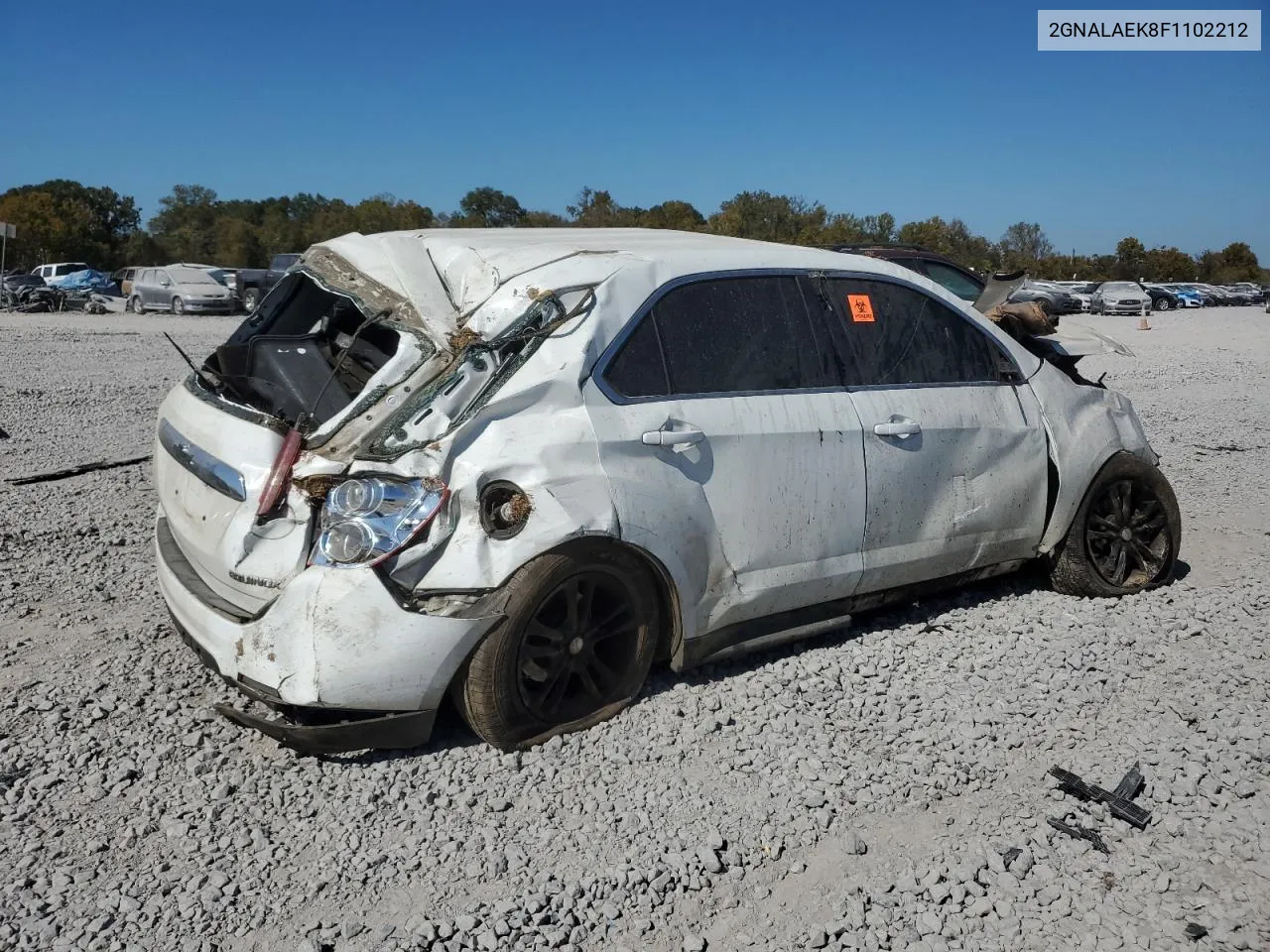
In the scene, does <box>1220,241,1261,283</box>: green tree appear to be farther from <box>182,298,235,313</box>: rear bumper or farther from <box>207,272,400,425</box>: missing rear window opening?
<box>207,272,400,425</box>: missing rear window opening

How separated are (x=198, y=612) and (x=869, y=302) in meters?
2.92

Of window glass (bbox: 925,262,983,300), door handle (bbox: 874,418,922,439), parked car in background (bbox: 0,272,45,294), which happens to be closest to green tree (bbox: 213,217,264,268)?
parked car in background (bbox: 0,272,45,294)

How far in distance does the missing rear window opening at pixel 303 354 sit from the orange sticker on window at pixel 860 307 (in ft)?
6.20

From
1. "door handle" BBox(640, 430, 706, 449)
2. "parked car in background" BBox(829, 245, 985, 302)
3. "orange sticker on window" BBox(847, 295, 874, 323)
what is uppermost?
"parked car in background" BBox(829, 245, 985, 302)

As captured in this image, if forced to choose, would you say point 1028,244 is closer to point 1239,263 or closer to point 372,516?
point 1239,263

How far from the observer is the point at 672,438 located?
3.91 meters

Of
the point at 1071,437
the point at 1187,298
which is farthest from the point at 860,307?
the point at 1187,298

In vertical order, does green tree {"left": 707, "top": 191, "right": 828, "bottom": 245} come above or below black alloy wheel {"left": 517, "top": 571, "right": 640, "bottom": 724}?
above

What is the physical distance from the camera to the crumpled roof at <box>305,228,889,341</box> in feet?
13.0

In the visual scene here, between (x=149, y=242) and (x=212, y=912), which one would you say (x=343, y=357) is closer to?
(x=212, y=912)

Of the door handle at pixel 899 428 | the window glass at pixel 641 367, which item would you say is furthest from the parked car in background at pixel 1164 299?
the window glass at pixel 641 367

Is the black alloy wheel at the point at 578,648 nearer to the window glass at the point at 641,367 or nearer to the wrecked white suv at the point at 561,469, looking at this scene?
the wrecked white suv at the point at 561,469

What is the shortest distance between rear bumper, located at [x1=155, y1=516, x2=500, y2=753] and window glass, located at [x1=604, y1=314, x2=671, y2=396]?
972 millimetres

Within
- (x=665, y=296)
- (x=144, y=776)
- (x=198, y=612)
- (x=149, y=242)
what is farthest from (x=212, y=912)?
(x=149, y=242)
